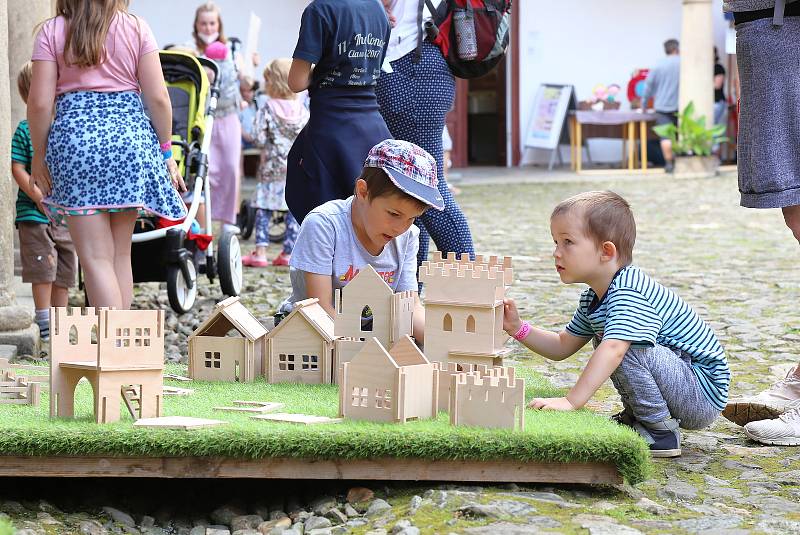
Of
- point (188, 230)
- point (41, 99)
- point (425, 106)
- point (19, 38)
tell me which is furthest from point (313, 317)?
point (19, 38)

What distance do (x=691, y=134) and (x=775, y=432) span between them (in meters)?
14.0

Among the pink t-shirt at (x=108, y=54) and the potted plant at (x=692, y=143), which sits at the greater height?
the potted plant at (x=692, y=143)

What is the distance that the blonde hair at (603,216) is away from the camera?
3330 millimetres

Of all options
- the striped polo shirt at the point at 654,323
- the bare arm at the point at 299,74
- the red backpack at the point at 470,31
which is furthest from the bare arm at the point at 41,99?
the striped polo shirt at the point at 654,323

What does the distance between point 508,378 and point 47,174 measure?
2139mm

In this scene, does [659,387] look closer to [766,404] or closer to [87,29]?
[766,404]

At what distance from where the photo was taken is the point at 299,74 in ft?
15.5

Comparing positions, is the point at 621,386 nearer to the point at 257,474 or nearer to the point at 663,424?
the point at 663,424

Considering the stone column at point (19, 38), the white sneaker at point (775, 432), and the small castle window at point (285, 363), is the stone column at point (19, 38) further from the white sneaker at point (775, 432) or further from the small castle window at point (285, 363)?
the white sneaker at point (775, 432)

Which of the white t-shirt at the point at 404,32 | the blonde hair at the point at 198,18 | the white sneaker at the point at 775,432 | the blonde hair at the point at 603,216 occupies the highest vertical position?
the blonde hair at the point at 198,18

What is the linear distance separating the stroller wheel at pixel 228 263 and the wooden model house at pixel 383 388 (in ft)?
11.3

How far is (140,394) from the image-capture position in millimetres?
3084

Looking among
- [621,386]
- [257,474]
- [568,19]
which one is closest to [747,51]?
[621,386]

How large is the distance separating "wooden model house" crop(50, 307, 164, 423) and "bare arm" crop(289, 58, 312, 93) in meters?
1.83
